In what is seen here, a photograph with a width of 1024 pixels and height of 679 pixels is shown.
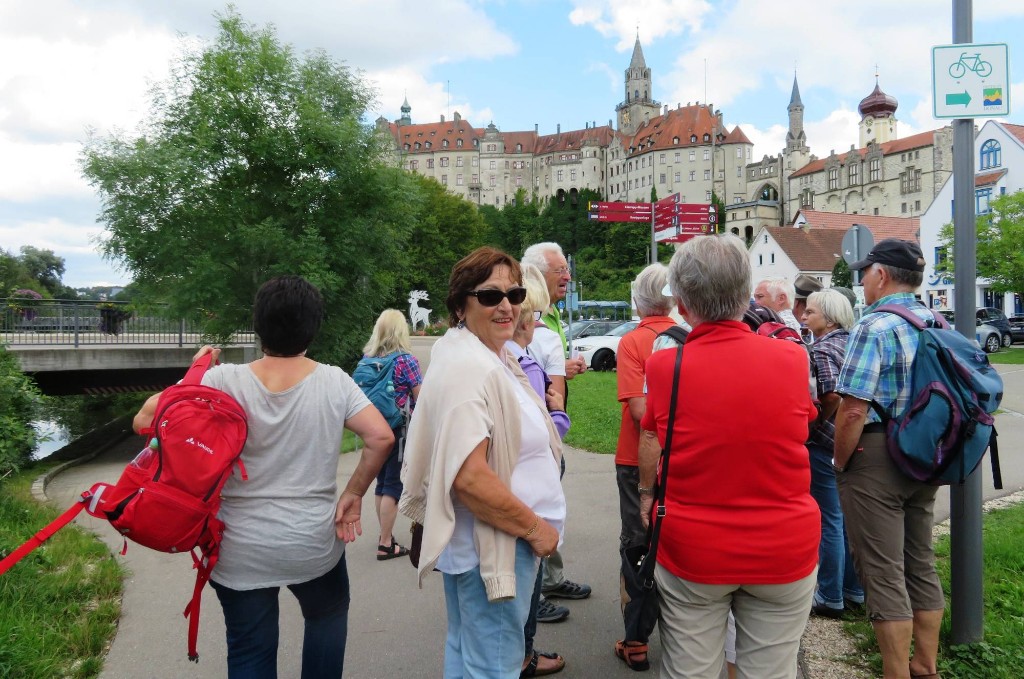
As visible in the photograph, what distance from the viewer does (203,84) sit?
2286cm

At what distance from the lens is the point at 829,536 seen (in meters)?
4.26

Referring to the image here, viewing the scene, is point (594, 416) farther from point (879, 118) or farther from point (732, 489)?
point (879, 118)

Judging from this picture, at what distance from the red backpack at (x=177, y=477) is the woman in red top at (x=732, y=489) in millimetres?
1482

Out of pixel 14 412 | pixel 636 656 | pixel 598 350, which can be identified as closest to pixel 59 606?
pixel 636 656

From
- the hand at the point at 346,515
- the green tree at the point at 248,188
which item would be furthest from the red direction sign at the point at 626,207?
the hand at the point at 346,515

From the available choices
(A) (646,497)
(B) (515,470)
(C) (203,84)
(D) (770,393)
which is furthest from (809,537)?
(C) (203,84)

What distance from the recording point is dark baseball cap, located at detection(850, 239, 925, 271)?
3342mm

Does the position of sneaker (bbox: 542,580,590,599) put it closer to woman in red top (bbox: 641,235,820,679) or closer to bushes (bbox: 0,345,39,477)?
woman in red top (bbox: 641,235,820,679)

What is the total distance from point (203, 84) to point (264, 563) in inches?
932

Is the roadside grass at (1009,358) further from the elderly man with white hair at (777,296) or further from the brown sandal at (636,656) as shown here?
the brown sandal at (636,656)

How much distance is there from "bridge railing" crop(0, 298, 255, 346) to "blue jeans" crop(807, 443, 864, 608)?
2127 cm

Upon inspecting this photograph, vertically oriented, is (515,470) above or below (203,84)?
below

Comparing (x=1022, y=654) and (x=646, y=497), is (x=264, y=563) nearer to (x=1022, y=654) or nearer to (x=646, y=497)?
(x=646, y=497)

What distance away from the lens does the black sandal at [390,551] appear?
5.56 meters
